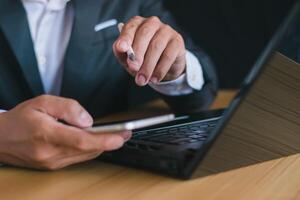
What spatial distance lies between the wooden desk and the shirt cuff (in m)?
0.40

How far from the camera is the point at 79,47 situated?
1096 millimetres

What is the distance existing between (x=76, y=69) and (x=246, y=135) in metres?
0.59

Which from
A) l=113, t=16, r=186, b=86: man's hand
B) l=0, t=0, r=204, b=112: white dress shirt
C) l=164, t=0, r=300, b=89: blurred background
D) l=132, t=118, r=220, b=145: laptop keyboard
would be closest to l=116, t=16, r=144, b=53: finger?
l=113, t=16, r=186, b=86: man's hand

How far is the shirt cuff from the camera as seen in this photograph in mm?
1053

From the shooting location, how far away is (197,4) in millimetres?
1742

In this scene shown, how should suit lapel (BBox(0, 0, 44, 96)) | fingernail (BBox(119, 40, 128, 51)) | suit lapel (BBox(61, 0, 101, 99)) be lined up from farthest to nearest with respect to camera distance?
suit lapel (BBox(61, 0, 101, 99)) → suit lapel (BBox(0, 0, 44, 96)) → fingernail (BBox(119, 40, 128, 51))

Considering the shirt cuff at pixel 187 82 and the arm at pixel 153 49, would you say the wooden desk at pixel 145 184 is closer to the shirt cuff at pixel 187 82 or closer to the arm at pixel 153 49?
the arm at pixel 153 49

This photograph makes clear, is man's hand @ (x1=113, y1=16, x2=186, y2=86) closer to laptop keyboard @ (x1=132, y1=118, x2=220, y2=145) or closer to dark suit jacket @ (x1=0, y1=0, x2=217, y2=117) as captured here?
laptop keyboard @ (x1=132, y1=118, x2=220, y2=145)

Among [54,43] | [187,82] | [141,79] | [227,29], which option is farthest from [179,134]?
[227,29]

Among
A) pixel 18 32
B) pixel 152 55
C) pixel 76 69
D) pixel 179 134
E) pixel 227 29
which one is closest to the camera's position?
pixel 179 134

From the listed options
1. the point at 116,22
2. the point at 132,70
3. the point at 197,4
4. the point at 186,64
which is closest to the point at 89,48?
the point at 116,22

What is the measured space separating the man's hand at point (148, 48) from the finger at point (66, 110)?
0.16 metres

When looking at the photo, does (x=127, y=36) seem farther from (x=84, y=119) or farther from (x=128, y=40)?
(x=84, y=119)

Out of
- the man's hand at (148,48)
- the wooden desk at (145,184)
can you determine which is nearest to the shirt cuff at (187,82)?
the man's hand at (148,48)
